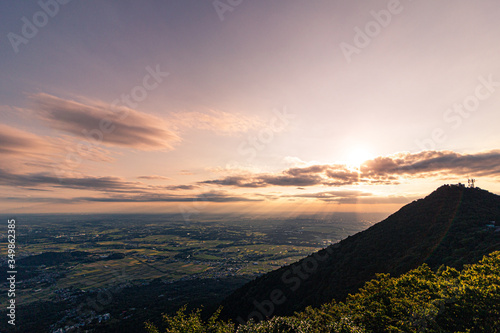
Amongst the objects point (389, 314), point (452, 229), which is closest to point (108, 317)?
point (389, 314)

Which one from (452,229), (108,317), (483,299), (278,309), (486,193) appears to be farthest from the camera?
(108,317)

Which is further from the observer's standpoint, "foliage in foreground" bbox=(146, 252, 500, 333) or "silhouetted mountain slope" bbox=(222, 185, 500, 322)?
"silhouetted mountain slope" bbox=(222, 185, 500, 322)

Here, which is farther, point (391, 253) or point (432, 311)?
point (391, 253)

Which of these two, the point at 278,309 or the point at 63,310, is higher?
the point at 278,309

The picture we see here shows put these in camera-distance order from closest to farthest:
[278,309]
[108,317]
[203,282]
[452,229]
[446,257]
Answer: [446,257], [452,229], [278,309], [108,317], [203,282]

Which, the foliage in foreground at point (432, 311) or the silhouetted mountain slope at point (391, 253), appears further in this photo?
the silhouetted mountain slope at point (391, 253)

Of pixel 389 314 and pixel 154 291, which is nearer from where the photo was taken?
pixel 389 314

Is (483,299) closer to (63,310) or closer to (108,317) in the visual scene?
(108,317)

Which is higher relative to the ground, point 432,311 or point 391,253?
point 432,311
